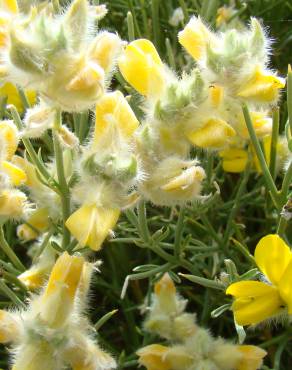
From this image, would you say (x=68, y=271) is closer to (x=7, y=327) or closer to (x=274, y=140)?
(x=7, y=327)

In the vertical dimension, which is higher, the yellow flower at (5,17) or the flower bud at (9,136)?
the yellow flower at (5,17)

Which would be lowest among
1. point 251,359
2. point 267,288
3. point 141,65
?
point 251,359

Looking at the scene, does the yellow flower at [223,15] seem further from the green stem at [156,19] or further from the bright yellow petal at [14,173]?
the bright yellow petal at [14,173]

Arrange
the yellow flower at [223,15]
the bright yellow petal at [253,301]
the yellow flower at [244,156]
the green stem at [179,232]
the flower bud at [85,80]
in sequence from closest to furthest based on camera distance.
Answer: the flower bud at [85,80]
the bright yellow petal at [253,301]
the green stem at [179,232]
the yellow flower at [244,156]
the yellow flower at [223,15]

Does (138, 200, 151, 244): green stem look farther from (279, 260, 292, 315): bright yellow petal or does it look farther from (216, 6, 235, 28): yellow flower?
(216, 6, 235, 28): yellow flower

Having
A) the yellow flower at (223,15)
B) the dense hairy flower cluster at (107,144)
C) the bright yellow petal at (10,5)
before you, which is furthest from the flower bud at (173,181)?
the yellow flower at (223,15)

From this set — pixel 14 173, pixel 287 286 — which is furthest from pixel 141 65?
pixel 287 286

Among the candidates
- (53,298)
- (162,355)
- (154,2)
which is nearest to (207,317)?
(162,355)

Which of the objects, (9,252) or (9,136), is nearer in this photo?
(9,136)
